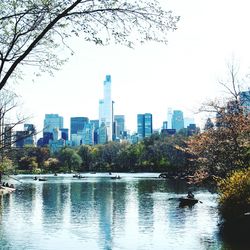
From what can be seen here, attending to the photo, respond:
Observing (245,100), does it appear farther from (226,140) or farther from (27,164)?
(27,164)

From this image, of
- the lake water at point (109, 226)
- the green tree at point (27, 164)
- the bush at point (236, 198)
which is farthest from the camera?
the green tree at point (27, 164)

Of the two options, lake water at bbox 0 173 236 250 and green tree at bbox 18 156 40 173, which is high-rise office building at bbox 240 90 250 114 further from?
green tree at bbox 18 156 40 173

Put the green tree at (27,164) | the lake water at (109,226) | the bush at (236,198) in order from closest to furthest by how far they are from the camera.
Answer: the lake water at (109,226) → the bush at (236,198) → the green tree at (27,164)

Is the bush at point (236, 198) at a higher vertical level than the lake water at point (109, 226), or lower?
higher

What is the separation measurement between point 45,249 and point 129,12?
1870 cm

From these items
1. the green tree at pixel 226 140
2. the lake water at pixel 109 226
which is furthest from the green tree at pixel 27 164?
the green tree at pixel 226 140

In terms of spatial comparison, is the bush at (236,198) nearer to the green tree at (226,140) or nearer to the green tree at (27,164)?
the green tree at (226,140)

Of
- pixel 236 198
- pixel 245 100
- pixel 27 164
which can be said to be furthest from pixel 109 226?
pixel 27 164

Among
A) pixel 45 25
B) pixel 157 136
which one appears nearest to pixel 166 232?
pixel 45 25

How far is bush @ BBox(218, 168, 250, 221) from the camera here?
29969mm

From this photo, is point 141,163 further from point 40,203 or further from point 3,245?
point 3,245

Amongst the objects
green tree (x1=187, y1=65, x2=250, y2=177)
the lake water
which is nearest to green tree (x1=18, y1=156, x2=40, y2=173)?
the lake water

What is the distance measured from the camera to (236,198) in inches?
1197

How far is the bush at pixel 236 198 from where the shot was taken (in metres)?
30.0
